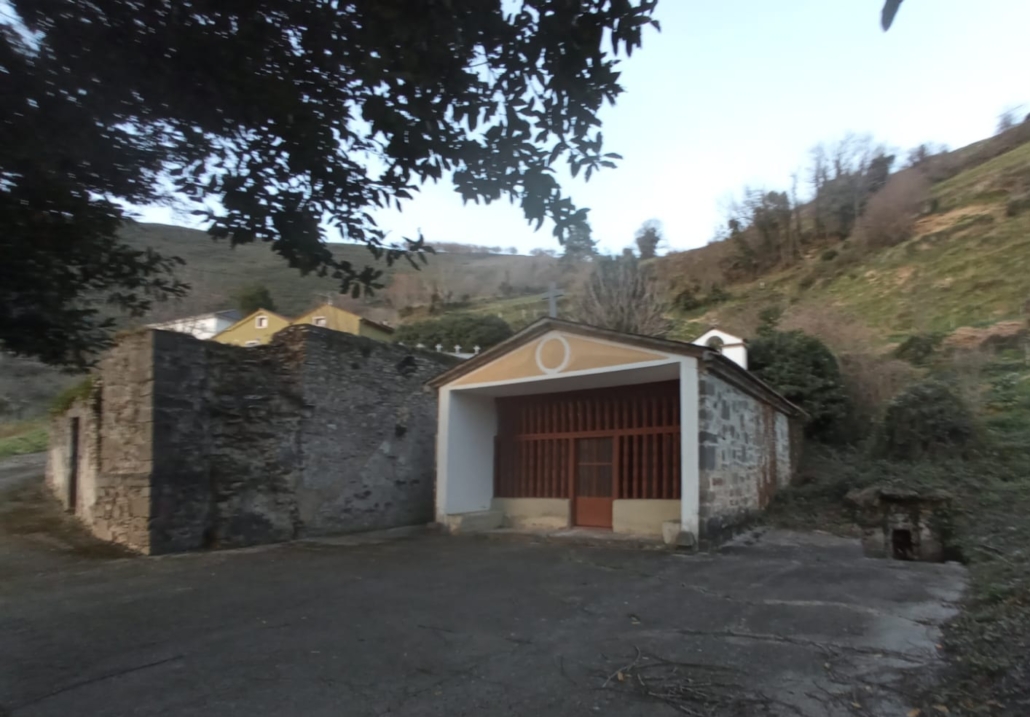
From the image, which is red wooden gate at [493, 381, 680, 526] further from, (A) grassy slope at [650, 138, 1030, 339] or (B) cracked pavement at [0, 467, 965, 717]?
(A) grassy slope at [650, 138, 1030, 339]

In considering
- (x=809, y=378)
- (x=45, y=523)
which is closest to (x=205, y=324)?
(x=45, y=523)

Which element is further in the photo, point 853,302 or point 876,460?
point 853,302

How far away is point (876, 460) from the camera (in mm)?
13094

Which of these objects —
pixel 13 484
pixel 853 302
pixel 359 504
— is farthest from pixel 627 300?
pixel 13 484

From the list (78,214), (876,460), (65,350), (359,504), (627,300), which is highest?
(627,300)

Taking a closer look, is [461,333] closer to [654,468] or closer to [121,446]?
[654,468]

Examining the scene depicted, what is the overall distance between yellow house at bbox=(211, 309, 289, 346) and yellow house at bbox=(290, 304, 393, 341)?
4.44 feet

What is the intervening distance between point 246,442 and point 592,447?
5752 millimetres

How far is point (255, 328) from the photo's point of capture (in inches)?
1160

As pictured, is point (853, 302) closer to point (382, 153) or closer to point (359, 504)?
point (359, 504)

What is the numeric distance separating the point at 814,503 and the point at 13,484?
54.5 feet

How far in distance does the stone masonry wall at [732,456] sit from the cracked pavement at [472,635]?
1.00 metres

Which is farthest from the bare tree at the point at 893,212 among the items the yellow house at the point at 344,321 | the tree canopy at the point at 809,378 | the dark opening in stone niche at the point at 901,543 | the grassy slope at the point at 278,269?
the dark opening in stone niche at the point at 901,543

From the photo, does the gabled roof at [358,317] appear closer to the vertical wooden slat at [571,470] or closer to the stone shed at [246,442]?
the stone shed at [246,442]
